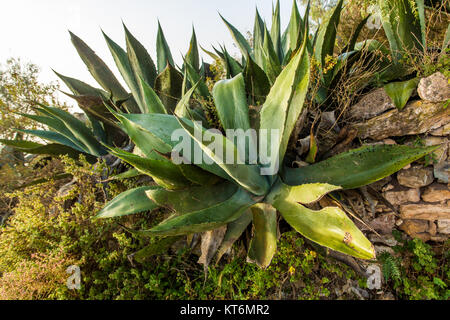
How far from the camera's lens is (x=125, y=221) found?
4.99ft

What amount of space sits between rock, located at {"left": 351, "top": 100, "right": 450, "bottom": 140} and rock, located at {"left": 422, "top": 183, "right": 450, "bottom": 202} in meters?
0.34

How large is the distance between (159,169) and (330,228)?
657mm

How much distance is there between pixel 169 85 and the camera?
1.51 m

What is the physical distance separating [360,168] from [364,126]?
501mm

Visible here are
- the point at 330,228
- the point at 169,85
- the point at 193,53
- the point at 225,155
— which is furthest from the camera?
the point at 193,53

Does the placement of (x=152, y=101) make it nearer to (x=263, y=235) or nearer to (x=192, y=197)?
(x=192, y=197)

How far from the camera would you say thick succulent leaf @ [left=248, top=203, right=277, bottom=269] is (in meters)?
0.83

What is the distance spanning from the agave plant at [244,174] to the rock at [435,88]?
48 centimetres

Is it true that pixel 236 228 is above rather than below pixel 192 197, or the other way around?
below

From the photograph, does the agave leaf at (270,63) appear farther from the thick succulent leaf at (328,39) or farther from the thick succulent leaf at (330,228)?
the thick succulent leaf at (330,228)

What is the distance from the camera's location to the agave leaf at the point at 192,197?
880 mm

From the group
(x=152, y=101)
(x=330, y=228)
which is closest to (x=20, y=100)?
(x=152, y=101)

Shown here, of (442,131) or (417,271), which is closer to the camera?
(442,131)

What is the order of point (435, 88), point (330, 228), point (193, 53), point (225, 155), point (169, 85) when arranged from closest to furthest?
point (330, 228) < point (225, 155) < point (435, 88) < point (169, 85) < point (193, 53)
